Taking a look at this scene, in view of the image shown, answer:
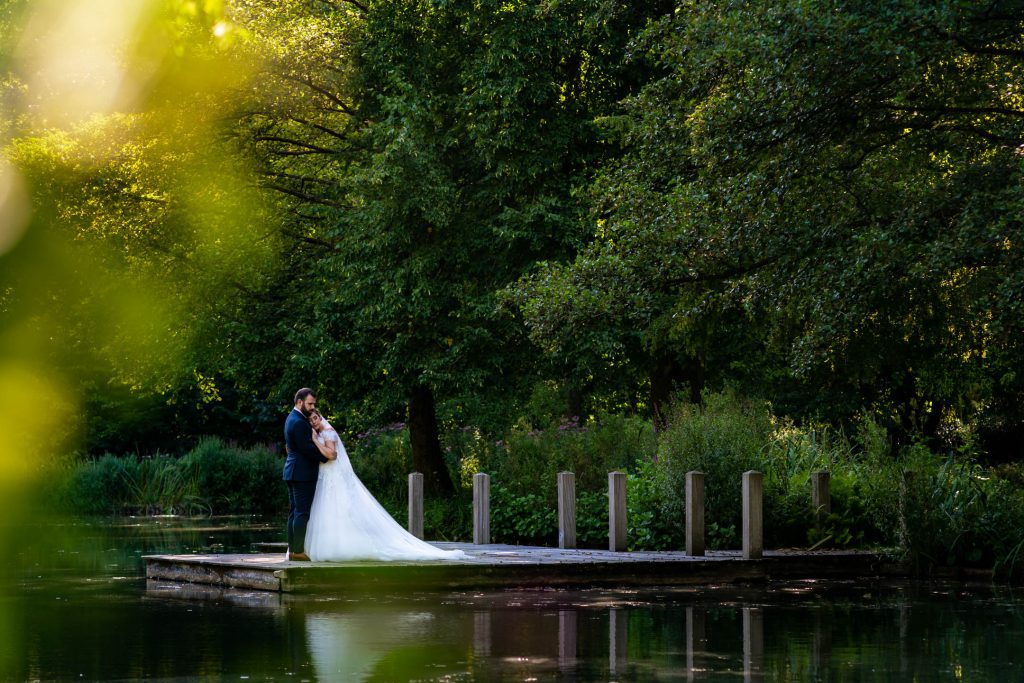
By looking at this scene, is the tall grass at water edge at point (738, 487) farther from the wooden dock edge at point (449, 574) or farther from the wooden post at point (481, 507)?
the wooden dock edge at point (449, 574)

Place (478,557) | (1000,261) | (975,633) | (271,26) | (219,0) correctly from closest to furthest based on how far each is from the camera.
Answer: (219,0) < (975,633) < (1000,261) < (478,557) < (271,26)

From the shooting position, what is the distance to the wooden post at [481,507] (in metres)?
24.5

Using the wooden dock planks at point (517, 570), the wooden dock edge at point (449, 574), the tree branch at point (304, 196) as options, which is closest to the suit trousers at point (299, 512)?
the wooden dock planks at point (517, 570)

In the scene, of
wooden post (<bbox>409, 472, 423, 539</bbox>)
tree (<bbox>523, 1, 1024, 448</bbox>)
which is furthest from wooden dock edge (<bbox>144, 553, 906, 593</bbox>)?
wooden post (<bbox>409, 472, 423, 539</bbox>)

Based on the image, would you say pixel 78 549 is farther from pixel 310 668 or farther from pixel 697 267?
pixel 310 668

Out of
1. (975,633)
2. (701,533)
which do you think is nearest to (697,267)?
(701,533)

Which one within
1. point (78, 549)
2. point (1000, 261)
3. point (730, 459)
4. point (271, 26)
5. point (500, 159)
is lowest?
point (78, 549)

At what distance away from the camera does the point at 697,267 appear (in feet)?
75.9

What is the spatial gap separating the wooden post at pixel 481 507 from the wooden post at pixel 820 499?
5.30 meters

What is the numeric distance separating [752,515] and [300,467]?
603cm

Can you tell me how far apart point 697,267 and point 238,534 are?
14.5 m

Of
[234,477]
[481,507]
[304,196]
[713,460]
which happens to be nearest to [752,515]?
[713,460]

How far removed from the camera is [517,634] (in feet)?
41.8

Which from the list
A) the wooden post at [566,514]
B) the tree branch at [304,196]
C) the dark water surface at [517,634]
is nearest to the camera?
the dark water surface at [517,634]
